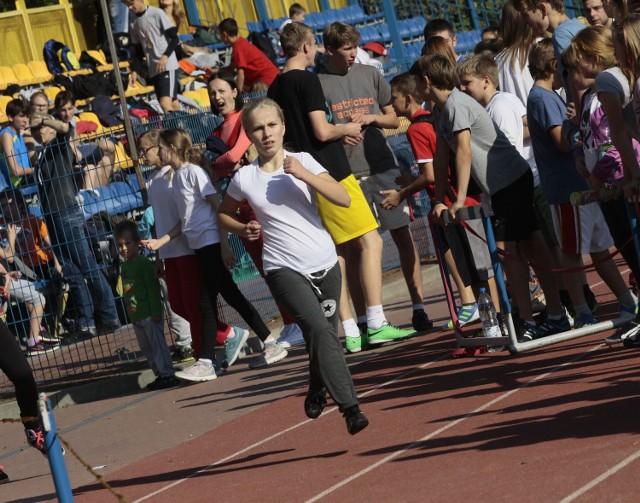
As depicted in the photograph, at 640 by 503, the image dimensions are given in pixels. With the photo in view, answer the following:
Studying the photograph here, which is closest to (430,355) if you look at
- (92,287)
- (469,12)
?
(92,287)

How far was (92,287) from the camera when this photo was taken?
1145cm

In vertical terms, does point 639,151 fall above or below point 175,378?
above

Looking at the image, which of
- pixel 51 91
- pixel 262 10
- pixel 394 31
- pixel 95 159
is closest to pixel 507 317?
pixel 95 159

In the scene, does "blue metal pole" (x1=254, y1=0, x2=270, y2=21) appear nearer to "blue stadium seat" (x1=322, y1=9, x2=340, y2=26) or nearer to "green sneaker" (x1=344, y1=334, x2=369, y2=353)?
"blue stadium seat" (x1=322, y1=9, x2=340, y2=26)

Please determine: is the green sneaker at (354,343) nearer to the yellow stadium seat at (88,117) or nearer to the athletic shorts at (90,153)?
the athletic shorts at (90,153)

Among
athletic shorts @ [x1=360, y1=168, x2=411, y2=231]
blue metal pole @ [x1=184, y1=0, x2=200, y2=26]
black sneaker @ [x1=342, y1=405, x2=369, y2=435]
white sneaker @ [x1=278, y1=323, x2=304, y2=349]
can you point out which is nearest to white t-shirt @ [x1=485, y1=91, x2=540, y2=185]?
athletic shorts @ [x1=360, y1=168, x2=411, y2=231]

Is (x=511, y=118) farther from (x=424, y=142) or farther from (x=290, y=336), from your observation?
(x=290, y=336)

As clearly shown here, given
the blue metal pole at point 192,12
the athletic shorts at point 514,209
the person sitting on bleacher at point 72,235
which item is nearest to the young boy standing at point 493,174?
the athletic shorts at point 514,209

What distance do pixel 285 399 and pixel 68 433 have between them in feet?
5.69

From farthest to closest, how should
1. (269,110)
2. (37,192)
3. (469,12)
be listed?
(469,12), (37,192), (269,110)

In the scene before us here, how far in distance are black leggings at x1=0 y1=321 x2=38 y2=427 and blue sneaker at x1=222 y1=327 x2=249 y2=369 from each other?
3064 millimetres

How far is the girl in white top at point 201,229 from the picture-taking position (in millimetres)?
10172

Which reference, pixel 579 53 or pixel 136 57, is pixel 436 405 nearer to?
pixel 579 53

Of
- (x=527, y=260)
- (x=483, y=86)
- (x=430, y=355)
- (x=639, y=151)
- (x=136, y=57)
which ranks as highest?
(x=136, y=57)
